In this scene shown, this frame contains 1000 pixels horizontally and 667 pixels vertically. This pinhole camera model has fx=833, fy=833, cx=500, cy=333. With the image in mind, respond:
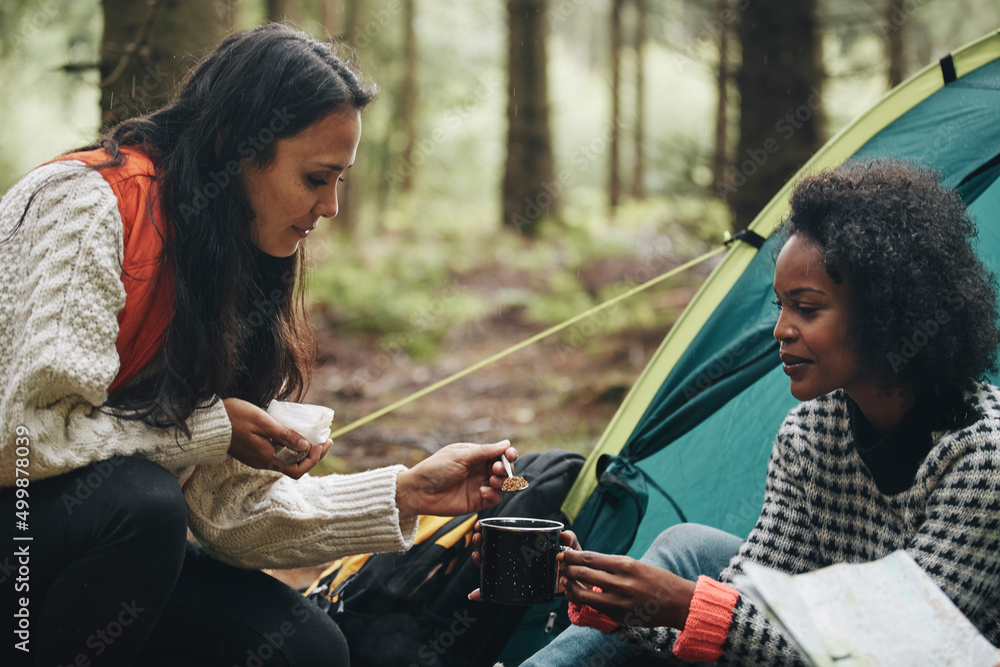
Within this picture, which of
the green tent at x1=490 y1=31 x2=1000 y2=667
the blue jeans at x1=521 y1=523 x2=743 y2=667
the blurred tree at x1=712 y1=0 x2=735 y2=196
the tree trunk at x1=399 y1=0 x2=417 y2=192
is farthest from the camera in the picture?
the tree trunk at x1=399 y1=0 x2=417 y2=192

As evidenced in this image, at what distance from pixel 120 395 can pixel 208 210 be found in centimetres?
41

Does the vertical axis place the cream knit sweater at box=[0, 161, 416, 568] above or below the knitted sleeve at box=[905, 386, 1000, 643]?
above

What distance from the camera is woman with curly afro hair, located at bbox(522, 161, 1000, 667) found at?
1.39 m

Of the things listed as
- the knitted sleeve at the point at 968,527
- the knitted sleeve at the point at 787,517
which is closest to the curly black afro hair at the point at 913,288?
the knitted sleeve at the point at 968,527

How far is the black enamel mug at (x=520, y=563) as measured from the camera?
151cm

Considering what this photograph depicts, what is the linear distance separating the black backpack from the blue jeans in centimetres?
36

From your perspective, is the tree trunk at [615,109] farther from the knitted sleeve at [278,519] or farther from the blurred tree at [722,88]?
the knitted sleeve at [278,519]

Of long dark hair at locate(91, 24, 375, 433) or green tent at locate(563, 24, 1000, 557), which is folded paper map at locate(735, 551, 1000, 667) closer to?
green tent at locate(563, 24, 1000, 557)

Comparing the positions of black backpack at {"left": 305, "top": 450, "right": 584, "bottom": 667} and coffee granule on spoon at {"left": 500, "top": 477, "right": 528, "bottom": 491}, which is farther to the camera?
black backpack at {"left": 305, "top": 450, "right": 584, "bottom": 667}

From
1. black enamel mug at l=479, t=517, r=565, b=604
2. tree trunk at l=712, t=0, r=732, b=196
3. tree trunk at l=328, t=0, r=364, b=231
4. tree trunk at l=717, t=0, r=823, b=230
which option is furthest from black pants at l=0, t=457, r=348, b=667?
tree trunk at l=328, t=0, r=364, b=231

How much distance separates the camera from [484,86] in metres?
13.4

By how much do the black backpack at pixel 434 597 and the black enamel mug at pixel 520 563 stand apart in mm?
494

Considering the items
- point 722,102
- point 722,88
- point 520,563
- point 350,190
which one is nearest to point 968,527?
point 520,563

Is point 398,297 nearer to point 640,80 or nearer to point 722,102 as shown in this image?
point 722,102
